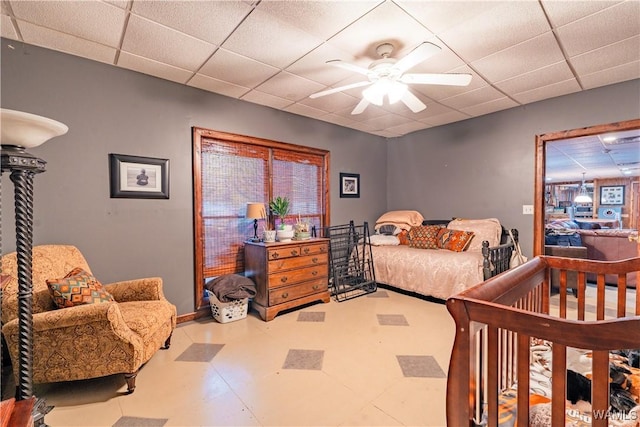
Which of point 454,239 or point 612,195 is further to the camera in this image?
point 612,195

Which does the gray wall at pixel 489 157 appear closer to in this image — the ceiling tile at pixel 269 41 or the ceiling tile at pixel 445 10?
the ceiling tile at pixel 445 10

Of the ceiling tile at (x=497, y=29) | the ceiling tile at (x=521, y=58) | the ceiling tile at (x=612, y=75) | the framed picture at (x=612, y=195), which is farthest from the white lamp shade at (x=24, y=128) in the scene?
the framed picture at (x=612, y=195)

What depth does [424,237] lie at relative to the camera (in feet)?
13.6

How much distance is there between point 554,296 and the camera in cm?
366

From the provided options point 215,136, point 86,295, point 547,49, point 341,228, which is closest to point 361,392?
point 86,295

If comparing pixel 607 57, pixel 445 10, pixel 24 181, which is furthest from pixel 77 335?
pixel 607 57

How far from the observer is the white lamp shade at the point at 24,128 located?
1.21 m

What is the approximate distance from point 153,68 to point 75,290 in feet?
6.60

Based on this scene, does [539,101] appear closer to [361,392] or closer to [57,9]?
[361,392]

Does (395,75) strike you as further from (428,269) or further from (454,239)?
(454,239)

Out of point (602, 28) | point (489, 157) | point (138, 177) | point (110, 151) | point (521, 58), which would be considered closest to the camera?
point (602, 28)

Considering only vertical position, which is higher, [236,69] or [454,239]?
[236,69]

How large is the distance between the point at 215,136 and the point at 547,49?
127 inches

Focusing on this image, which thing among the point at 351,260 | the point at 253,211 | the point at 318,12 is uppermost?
the point at 318,12
